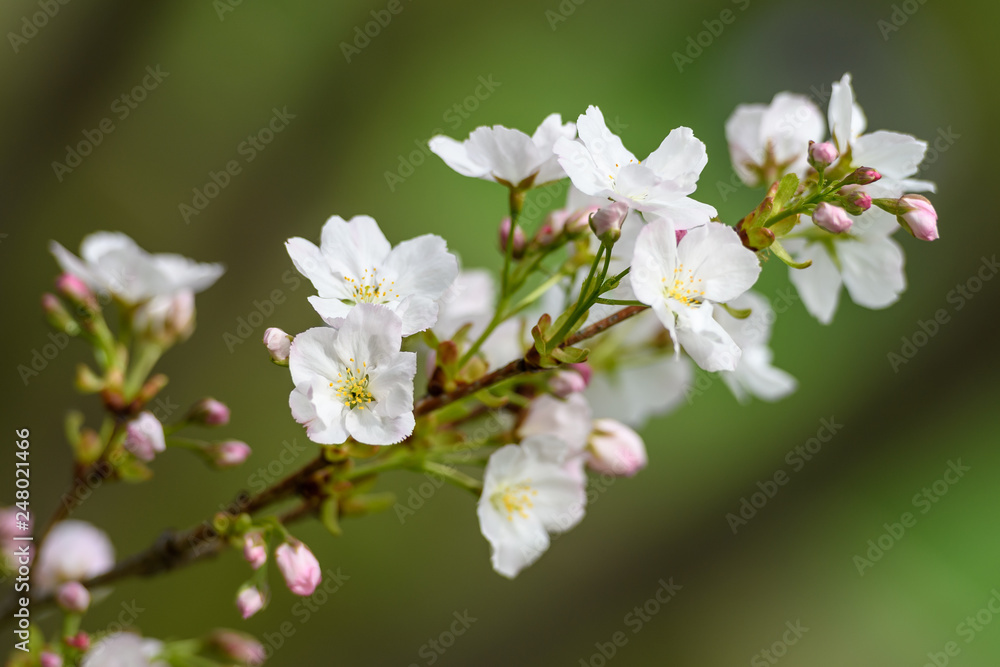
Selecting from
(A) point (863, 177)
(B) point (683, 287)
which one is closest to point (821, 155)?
(A) point (863, 177)

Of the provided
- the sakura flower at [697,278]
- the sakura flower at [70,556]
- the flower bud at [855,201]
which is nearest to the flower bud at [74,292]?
the sakura flower at [70,556]

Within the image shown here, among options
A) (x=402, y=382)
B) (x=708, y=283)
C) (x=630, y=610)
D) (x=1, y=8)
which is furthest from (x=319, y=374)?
(x=1, y=8)

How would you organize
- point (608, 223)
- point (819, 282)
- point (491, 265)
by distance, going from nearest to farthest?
point (608, 223) → point (819, 282) → point (491, 265)

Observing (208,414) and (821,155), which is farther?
(208,414)

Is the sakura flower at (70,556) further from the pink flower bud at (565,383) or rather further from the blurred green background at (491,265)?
the blurred green background at (491,265)

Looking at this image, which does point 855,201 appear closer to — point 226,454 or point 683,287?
point 683,287

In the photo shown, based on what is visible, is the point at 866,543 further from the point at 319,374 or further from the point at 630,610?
the point at 319,374

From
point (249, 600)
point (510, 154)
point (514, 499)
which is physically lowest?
point (249, 600)
